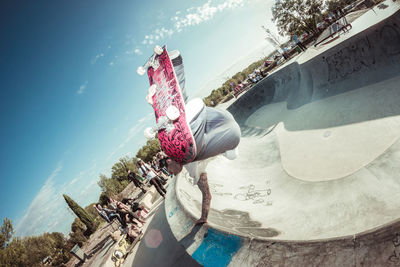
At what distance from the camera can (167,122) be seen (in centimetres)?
216

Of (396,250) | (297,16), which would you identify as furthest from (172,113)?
(297,16)

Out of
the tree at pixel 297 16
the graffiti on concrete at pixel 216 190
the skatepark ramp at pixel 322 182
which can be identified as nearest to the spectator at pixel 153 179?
the skatepark ramp at pixel 322 182

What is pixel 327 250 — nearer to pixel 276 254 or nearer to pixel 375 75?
pixel 276 254

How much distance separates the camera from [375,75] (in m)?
4.61

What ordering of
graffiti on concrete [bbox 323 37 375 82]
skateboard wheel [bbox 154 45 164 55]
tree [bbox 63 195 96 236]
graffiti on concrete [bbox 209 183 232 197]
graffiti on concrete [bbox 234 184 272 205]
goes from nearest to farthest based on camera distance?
skateboard wheel [bbox 154 45 164 55] < graffiti on concrete [bbox 234 184 272 205] < graffiti on concrete [bbox 209 183 232 197] < graffiti on concrete [bbox 323 37 375 82] < tree [bbox 63 195 96 236]

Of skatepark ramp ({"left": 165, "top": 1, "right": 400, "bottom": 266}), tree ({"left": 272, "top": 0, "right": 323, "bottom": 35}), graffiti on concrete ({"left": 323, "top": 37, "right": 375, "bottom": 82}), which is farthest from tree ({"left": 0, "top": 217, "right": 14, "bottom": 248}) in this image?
tree ({"left": 272, "top": 0, "right": 323, "bottom": 35})

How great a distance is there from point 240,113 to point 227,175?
6.69 meters

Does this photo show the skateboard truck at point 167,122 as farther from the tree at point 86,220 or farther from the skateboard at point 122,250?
the tree at point 86,220

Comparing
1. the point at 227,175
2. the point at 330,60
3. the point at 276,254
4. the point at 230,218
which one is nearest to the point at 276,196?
the point at 230,218

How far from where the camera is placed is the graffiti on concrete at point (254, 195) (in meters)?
3.26

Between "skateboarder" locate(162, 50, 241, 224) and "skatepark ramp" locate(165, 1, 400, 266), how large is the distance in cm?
67

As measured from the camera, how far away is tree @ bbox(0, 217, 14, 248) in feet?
64.7

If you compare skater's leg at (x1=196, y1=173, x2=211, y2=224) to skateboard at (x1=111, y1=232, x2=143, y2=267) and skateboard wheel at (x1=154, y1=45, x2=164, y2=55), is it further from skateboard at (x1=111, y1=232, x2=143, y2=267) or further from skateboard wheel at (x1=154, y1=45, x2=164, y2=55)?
skateboard at (x1=111, y1=232, x2=143, y2=267)

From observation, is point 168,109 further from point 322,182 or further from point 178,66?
point 322,182
